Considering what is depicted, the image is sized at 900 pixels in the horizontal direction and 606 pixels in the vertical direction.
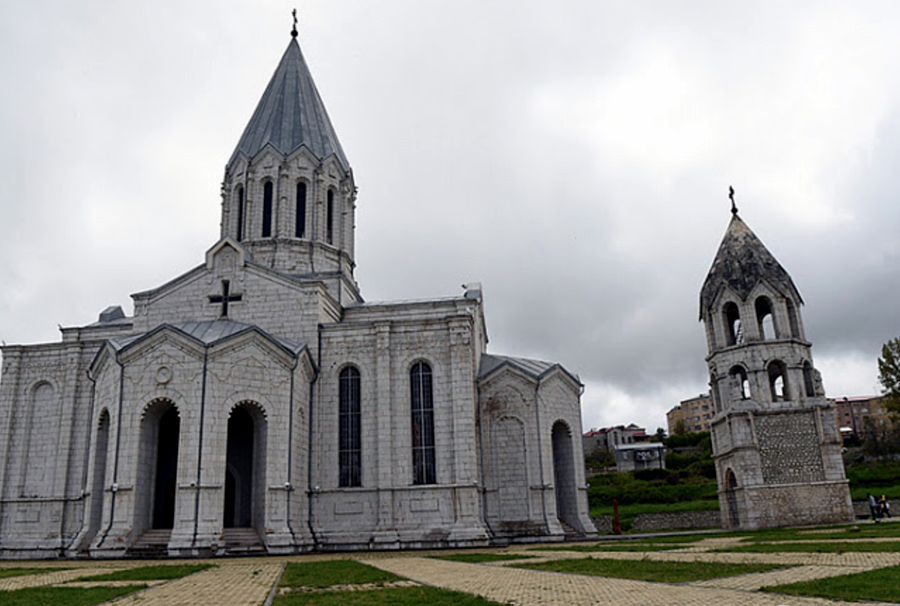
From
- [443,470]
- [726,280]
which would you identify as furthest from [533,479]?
[726,280]

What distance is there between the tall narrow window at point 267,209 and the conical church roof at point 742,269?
20241 millimetres

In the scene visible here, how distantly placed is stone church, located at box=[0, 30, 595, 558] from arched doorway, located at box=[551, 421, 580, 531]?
105 millimetres

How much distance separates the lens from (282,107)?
34969mm

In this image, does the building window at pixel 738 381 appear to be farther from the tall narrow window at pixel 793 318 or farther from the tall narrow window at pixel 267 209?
the tall narrow window at pixel 267 209

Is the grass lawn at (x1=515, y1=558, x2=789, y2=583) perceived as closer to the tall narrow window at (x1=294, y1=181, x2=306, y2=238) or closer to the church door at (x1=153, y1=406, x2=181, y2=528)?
the church door at (x1=153, y1=406, x2=181, y2=528)

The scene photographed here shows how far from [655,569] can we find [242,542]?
14.9m

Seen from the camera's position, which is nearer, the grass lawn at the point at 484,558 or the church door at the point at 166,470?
the grass lawn at the point at 484,558

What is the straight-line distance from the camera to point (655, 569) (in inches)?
510

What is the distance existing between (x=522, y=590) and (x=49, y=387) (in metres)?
25.1

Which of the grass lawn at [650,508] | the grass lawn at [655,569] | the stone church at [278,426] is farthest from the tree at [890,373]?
the grass lawn at [655,569]

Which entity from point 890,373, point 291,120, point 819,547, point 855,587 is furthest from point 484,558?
point 890,373

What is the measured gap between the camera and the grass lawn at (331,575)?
1290 centimetres

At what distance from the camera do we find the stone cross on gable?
28.4m

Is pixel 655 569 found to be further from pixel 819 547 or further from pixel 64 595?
pixel 64 595
